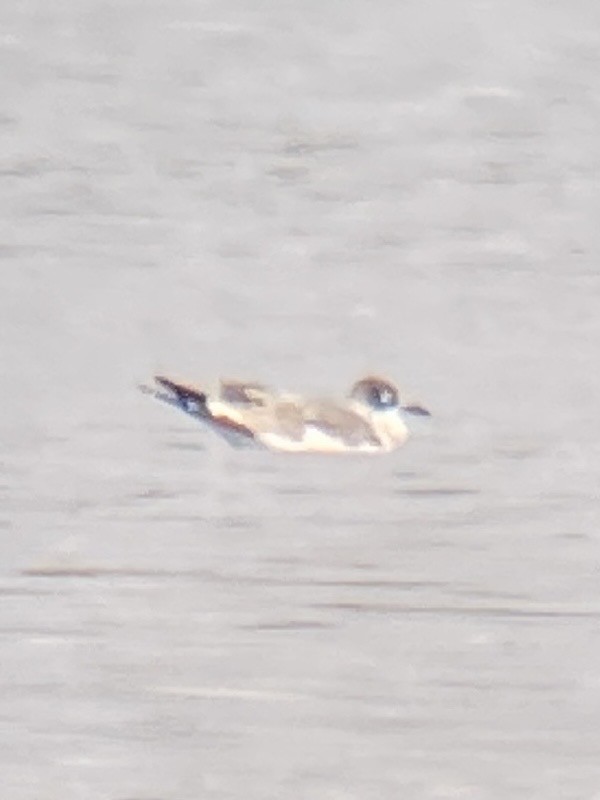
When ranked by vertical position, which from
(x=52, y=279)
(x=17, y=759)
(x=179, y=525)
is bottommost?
(x=17, y=759)

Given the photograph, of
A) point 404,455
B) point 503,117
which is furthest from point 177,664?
point 503,117

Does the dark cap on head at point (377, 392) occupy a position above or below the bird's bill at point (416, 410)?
above

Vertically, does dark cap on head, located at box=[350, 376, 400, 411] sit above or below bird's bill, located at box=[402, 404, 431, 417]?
above

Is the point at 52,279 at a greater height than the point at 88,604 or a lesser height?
greater

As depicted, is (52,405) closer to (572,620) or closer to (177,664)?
(177,664)

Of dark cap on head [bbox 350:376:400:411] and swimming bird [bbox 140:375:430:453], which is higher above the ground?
dark cap on head [bbox 350:376:400:411]
